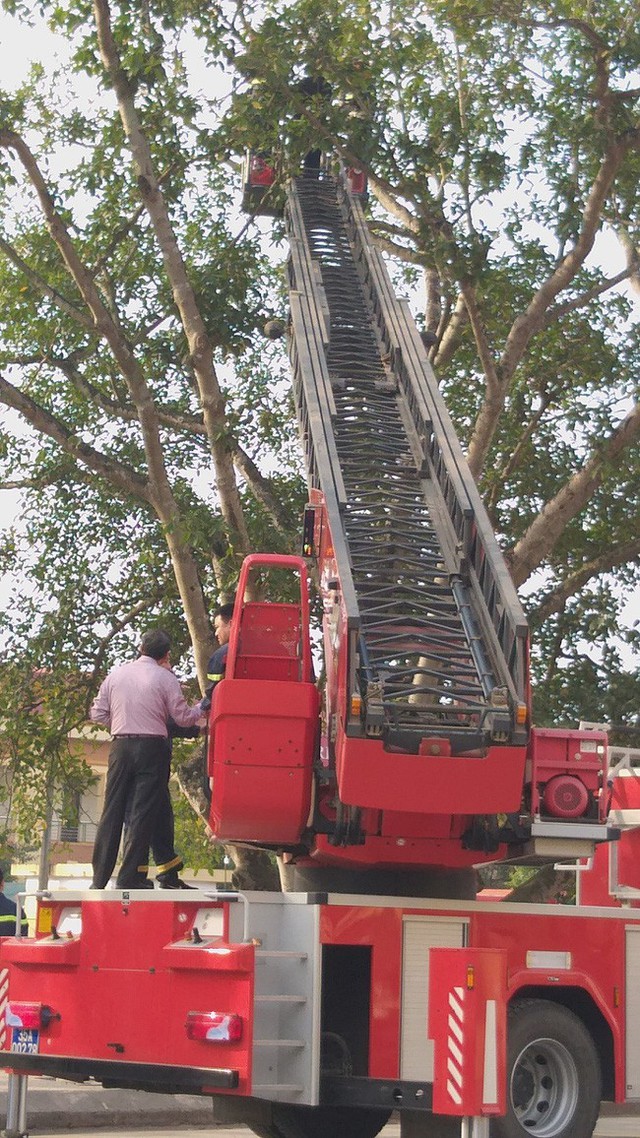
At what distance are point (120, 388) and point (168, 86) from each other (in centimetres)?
319

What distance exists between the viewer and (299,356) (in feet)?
37.9

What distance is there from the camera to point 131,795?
8469 mm

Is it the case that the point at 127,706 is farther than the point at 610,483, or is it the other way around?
the point at 610,483

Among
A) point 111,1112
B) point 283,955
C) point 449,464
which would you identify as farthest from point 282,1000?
point 111,1112

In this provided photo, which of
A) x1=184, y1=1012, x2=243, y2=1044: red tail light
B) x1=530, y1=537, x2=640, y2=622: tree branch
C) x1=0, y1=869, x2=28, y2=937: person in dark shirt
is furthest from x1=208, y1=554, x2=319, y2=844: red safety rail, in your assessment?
x1=530, y1=537, x2=640, y2=622: tree branch

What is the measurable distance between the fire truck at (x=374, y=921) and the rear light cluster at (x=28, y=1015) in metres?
0.01

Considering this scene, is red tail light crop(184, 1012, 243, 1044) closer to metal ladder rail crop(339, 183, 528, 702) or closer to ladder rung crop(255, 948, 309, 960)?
ladder rung crop(255, 948, 309, 960)

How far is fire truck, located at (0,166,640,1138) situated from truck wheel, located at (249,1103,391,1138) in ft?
0.05

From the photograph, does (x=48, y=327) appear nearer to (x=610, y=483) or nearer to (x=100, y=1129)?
(x=610, y=483)

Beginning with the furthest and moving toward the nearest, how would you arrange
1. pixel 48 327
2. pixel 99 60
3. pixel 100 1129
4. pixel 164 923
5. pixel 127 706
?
1. pixel 48 327
2. pixel 99 60
3. pixel 100 1129
4. pixel 127 706
5. pixel 164 923

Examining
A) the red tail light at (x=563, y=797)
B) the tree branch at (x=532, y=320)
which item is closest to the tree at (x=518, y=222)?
the tree branch at (x=532, y=320)

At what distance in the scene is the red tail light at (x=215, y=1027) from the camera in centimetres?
679

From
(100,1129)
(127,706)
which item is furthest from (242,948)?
(100,1129)

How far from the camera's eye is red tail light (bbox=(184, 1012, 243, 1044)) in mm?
6785
